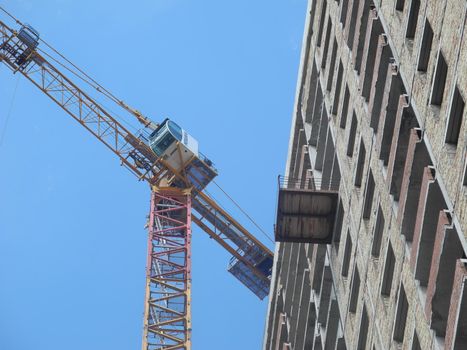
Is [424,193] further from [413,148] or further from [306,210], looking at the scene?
[306,210]

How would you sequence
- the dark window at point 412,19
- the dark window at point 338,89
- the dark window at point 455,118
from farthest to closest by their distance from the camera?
the dark window at point 338,89 < the dark window at point 412,19 < the dark window at point 455,118

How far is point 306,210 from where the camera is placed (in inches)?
1693

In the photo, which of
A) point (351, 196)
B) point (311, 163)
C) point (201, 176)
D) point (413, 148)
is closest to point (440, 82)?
point (413, 148)

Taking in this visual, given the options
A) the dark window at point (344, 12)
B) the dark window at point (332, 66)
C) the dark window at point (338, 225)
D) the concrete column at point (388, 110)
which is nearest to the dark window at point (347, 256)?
the dark window at point (338, 225)

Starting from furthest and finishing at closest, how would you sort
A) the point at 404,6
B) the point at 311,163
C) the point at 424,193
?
the point at 311,163 < the point at 404,6 < the point at 424,193

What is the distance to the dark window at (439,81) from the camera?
2858 cm

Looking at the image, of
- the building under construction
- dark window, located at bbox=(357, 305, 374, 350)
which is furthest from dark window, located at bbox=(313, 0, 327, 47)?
dark window, located at bbox=(357, 305, 374, 350)

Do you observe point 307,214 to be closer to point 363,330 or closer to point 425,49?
point 363,330

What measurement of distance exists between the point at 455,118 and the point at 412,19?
5663 millimetres

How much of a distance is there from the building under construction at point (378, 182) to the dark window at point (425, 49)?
0.03m

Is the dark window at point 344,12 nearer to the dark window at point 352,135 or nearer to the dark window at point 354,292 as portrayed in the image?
the dark window at point 352,135

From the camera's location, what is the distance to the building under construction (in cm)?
2725

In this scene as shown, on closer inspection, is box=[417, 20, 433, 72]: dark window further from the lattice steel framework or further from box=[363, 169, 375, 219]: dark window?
the lattice steel framework

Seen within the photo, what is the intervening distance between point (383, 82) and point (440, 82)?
281 inches
